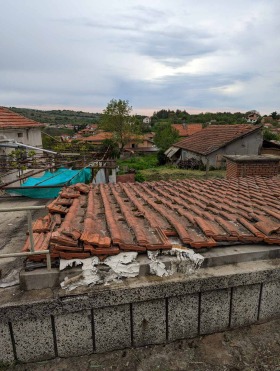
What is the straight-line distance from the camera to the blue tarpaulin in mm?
8508

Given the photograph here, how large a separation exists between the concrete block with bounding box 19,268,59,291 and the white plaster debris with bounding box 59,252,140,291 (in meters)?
0.09

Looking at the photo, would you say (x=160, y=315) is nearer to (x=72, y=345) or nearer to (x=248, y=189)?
(x=72, y=345)

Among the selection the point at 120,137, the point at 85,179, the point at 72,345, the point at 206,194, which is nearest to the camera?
the point at 72,345

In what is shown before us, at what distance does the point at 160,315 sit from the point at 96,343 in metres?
0.64

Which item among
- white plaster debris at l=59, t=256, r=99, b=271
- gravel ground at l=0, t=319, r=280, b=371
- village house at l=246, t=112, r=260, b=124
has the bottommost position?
gravel ground at l=0, t=319, r=280, b=371

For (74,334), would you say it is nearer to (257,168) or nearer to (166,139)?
Result: (257,168)

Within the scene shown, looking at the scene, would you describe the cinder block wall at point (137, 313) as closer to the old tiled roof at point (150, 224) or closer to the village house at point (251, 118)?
the old tiled roof at point (150, 224)

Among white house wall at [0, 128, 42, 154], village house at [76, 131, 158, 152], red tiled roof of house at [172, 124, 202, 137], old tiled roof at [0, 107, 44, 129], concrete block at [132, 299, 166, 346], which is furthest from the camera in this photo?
red tiled roof of house at [172, 124, 202, 137]

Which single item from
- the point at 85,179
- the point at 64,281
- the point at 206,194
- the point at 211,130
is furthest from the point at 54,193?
the point at 211,130

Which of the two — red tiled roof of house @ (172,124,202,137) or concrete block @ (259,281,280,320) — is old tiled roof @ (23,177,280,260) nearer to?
concrete block @ (259,281,280,320)

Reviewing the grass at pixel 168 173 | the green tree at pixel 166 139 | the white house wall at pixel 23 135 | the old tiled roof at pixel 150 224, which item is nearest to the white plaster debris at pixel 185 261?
the old tiled roof at pixel 150 224

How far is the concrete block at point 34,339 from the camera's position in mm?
2305

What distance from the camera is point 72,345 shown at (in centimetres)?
240

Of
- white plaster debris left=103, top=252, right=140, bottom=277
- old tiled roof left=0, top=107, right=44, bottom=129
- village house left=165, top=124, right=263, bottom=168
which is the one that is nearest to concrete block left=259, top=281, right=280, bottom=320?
white plaster debris left=103, top=252, right=140, bottom=277
